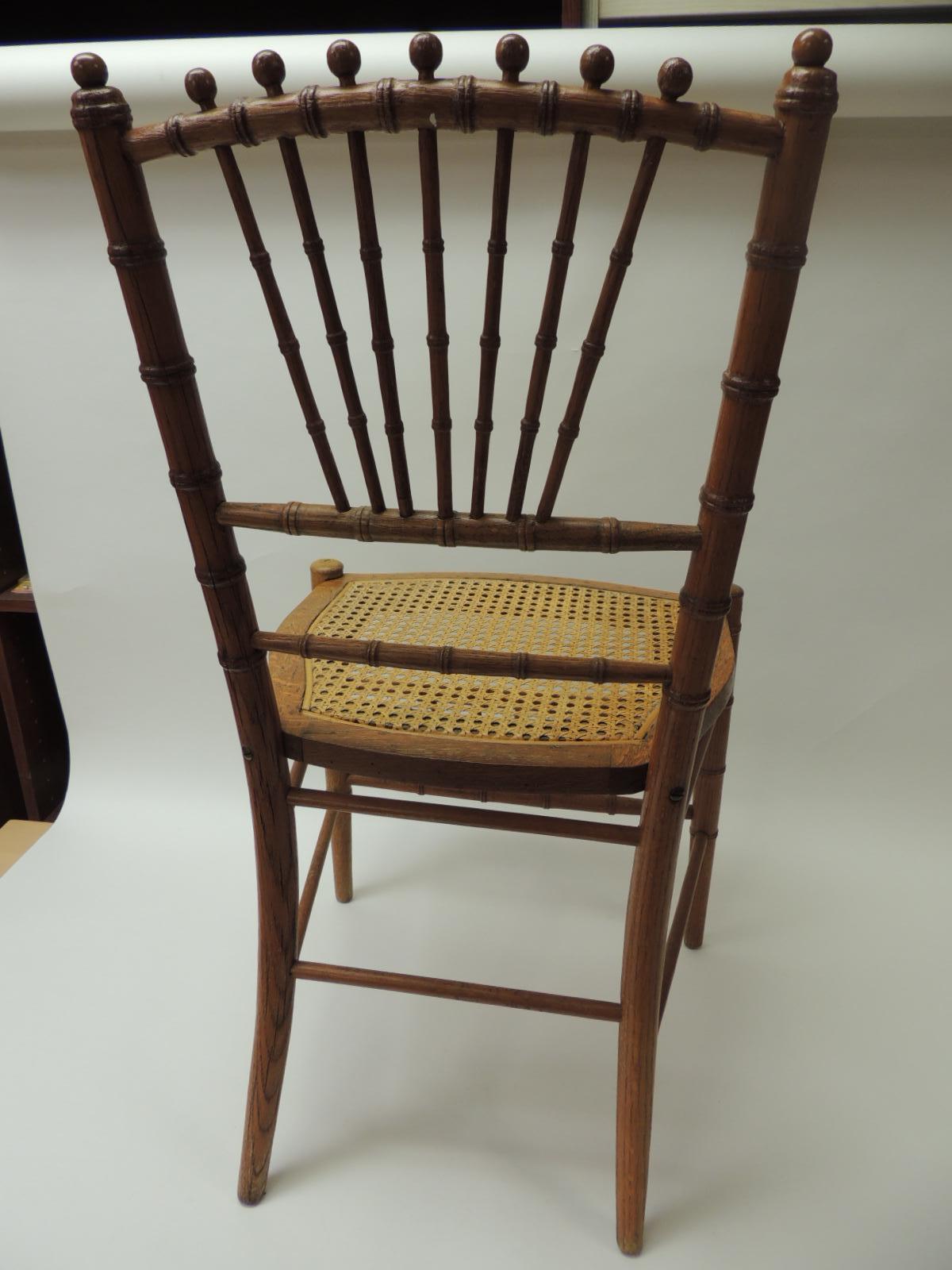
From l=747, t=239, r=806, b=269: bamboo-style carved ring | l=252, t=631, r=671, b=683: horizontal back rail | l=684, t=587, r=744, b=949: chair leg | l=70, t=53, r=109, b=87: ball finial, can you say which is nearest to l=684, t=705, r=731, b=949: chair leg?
l=684, t=587, r=744, b=949: chair leg

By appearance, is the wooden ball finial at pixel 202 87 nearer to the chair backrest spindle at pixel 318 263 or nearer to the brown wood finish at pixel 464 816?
the chair backrest spindle at pixel 318 263

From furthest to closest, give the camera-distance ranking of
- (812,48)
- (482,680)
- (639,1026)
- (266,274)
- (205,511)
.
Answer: (482,680) → (639,1026) → (205,511) → (266,274) → (812,48)

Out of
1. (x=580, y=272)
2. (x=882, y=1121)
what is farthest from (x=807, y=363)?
(x=882, y=1121)

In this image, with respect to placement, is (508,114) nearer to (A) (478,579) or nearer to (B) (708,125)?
(B) (708,125)

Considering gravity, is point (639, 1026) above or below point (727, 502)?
below

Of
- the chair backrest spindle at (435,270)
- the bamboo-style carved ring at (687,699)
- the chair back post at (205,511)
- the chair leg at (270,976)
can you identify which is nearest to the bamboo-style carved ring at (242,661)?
the chair back post at (205,511)

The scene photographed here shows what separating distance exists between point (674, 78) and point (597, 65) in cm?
5

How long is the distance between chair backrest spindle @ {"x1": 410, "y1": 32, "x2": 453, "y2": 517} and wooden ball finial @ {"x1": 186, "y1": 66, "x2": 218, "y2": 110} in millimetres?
135

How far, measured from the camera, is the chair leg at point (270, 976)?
915 mm

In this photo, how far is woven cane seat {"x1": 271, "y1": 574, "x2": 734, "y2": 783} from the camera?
87 cm

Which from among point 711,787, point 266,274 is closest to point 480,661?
point 266,274

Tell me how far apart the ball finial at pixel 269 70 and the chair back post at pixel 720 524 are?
0.98ft

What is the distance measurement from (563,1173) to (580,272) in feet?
3.57

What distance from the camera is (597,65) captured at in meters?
0.54
